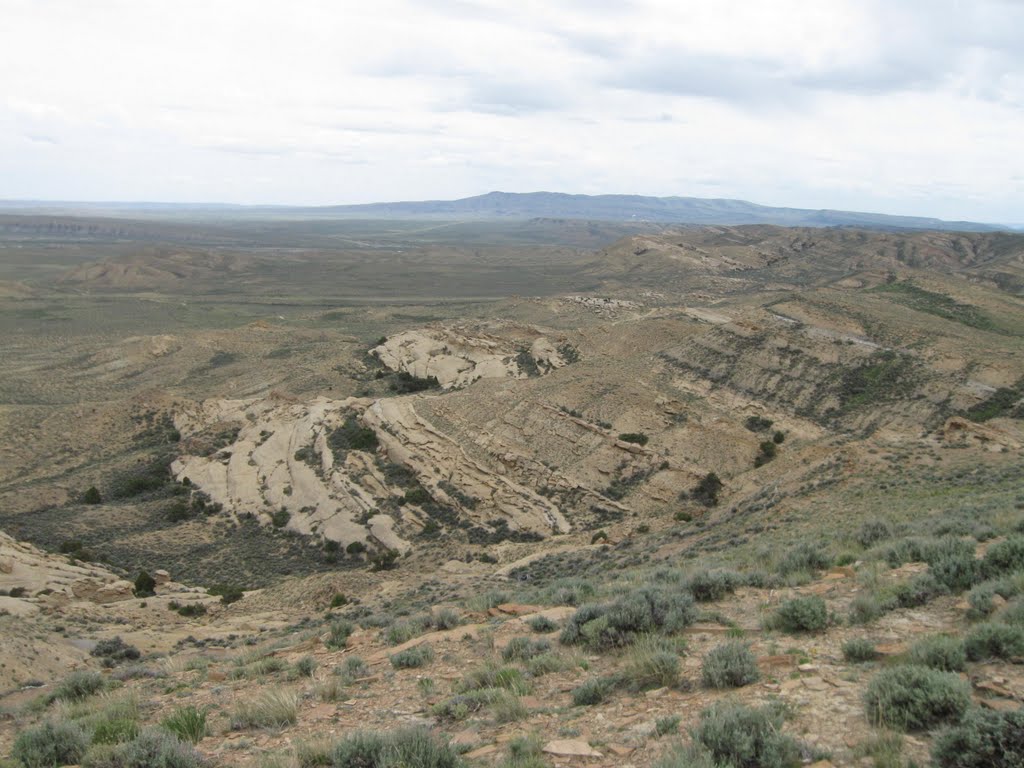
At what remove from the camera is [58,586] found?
67.3 ft

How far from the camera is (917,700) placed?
530 cm

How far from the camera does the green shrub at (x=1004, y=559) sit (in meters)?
8.36

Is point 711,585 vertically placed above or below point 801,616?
below

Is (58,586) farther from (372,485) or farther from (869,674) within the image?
(869,674)

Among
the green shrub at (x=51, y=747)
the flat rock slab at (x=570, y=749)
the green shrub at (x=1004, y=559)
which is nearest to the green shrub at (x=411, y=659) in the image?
the green shrub at (x=51, y=747)

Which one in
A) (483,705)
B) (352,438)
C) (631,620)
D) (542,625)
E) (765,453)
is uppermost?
(631,620)

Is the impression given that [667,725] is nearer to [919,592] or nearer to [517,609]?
[919,592]

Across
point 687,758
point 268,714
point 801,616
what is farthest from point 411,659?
point 687,758

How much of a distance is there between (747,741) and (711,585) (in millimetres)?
5028

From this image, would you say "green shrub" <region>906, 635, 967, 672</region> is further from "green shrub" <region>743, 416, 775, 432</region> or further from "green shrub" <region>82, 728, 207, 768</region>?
"green shrub" <region>743, 416, 775, 432</region>

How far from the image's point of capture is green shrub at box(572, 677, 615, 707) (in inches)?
273

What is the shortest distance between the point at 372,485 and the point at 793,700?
76.5ft

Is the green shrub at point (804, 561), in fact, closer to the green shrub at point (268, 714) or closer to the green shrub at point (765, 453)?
the green shrub at point (268, 714)

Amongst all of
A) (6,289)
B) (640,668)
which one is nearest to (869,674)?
(640,668)
